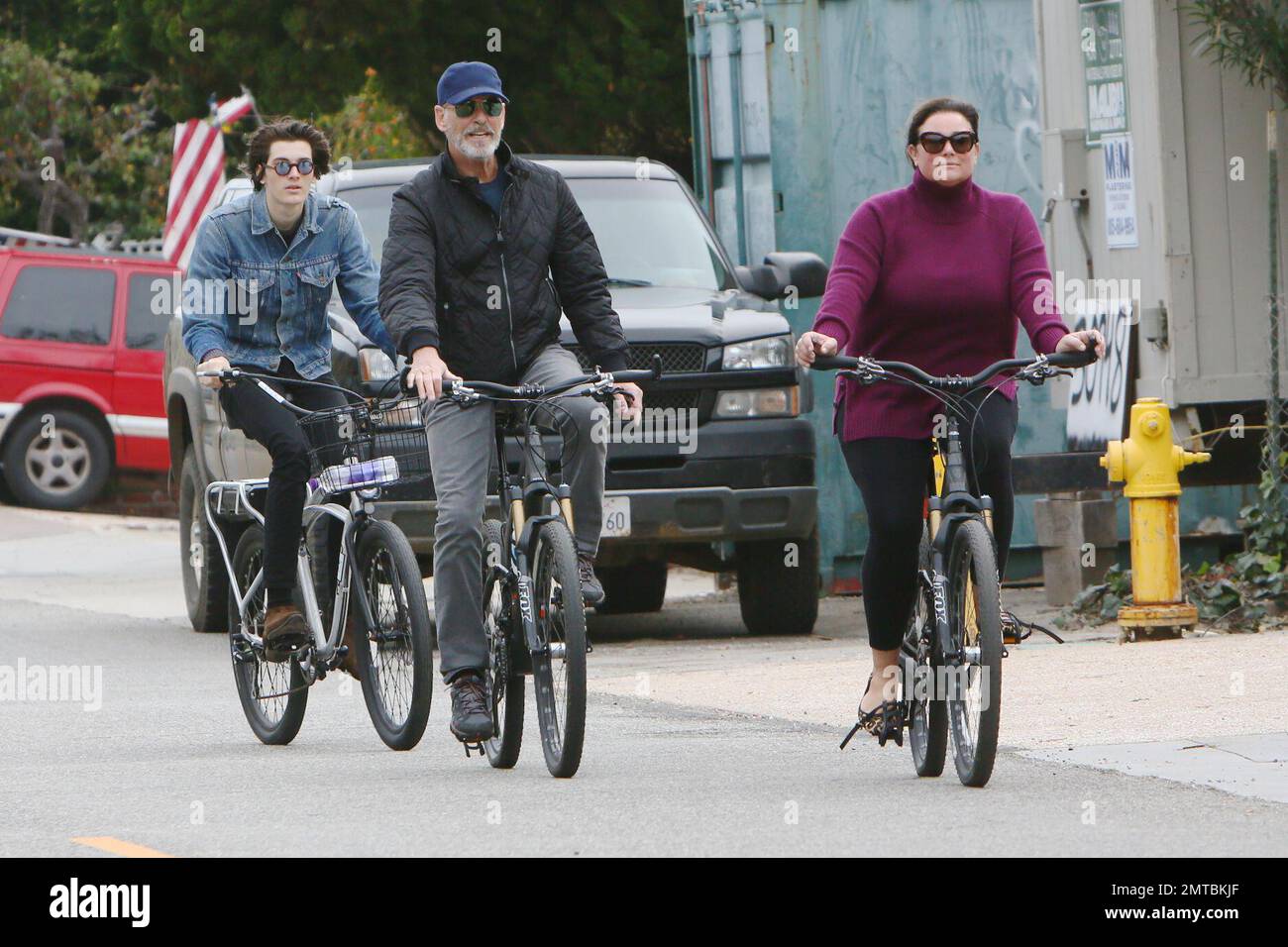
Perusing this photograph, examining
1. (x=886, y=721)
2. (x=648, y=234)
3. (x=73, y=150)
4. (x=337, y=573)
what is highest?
(x=73, y=150)

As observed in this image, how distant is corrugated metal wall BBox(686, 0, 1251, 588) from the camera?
1348 cm

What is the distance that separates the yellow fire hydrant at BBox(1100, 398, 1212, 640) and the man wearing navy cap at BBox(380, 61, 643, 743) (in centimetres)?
395

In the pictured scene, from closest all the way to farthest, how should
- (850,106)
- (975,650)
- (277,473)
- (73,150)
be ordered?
(975,650)
(277,473)
(850,106)
(73,150)

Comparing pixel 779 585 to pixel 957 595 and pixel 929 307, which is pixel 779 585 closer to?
pixel 929 307

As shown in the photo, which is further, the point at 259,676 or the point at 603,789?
the point at 259,676

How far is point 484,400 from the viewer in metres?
7.09

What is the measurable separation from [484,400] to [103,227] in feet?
88.9

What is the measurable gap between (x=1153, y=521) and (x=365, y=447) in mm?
4105

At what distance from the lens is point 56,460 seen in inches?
813

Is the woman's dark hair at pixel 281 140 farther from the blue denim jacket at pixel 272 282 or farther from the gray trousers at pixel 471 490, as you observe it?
the gray trousers at pixel 471 490

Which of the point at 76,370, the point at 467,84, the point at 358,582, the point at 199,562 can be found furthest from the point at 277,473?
the point at 76,370
